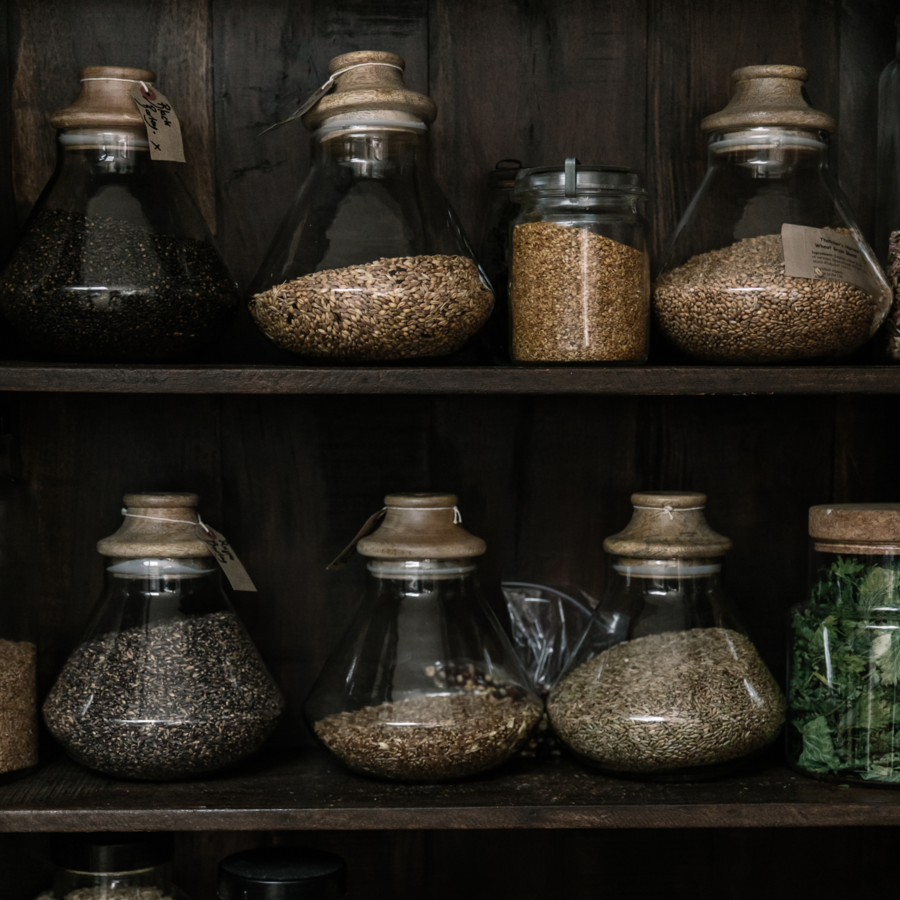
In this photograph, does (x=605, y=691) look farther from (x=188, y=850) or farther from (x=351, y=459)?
(x=188, y=850)

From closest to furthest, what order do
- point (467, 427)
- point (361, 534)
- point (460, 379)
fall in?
point (460, 379), point (361, 534), point (467, 427)

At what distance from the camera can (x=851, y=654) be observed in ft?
3.15

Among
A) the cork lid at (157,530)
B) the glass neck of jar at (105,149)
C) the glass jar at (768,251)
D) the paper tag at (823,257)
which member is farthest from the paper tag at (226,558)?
the paper tag at (823,257)

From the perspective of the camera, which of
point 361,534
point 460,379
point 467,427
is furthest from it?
point 467,427

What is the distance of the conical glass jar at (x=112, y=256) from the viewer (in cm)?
95

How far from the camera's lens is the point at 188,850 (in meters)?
1.18

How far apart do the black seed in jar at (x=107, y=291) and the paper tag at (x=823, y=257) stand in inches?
21.6

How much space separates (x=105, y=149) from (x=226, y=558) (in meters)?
0.42

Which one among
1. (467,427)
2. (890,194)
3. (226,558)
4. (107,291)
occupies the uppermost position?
(890,194)

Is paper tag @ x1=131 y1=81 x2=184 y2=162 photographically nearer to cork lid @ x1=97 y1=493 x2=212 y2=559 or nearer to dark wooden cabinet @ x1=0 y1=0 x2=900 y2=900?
dark wooden cabinet @ x1=0 y1=0 x2=900 y2=900

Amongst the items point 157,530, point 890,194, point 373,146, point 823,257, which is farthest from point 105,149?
point 890,194

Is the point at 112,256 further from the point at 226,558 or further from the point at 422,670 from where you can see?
the point at 422,670

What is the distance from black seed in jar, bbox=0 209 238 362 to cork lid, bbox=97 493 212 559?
0.15 m

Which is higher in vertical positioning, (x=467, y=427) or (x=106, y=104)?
(x=106, y=104)
